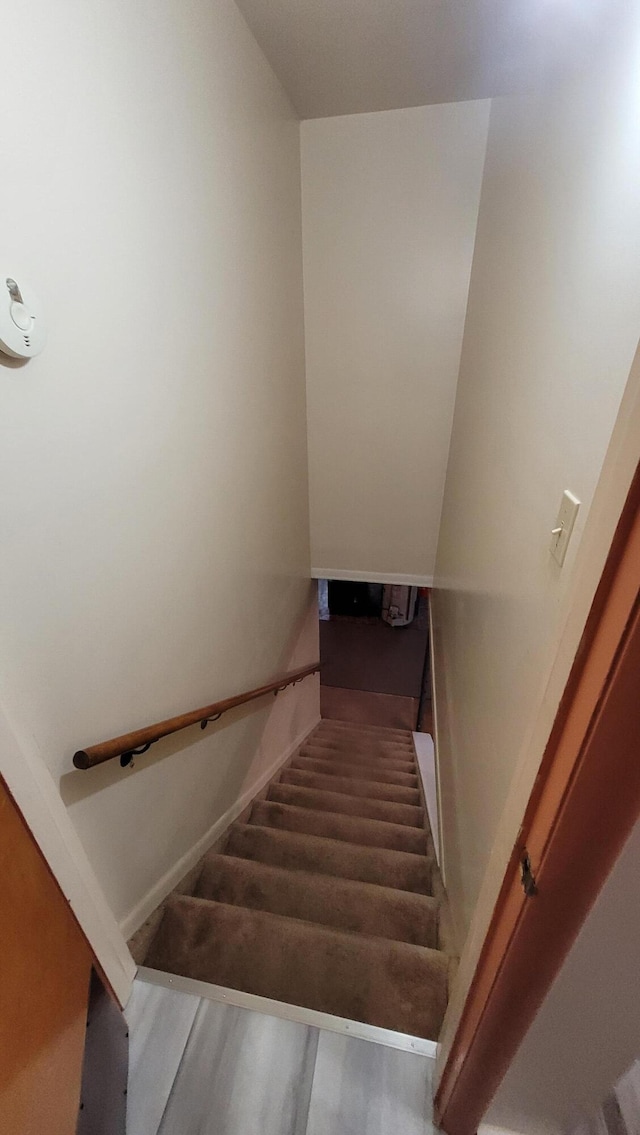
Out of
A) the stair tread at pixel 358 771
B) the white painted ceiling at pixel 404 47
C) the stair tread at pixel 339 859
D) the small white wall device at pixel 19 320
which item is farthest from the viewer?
the stair tread at pixel 358 771

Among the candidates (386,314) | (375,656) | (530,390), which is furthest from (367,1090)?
(375,656)

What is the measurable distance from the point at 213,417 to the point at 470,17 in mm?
1488

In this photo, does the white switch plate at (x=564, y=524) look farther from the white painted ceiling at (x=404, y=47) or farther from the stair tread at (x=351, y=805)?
the stair tread at (x=351, y=805)

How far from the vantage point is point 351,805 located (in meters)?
2.32

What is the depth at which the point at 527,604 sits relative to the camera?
102 cm

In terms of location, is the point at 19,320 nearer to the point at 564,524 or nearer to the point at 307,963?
the point at 564,524

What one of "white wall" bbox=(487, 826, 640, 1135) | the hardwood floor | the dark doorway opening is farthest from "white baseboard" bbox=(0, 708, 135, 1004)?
the dark doorway opening

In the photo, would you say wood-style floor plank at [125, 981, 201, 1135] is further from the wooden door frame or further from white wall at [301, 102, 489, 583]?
white wall at [301, 102, 489, 583]

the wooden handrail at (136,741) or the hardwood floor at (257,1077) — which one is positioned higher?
the wooden handrail at (136,741)

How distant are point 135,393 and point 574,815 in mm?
1104

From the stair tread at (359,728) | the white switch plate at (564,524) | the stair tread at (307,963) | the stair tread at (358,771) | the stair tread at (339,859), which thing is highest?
the white switch plate at (564,524)

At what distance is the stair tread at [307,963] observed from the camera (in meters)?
1.14

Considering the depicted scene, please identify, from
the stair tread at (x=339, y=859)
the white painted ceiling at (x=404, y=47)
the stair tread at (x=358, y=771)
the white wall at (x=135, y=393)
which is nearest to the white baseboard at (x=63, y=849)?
the white wall at (x=135, y=393)

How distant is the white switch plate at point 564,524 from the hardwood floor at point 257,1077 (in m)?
1.17
